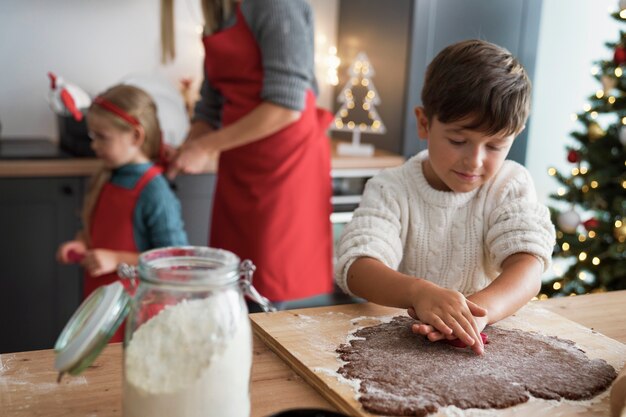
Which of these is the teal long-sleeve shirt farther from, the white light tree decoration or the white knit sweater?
the white light tree decoration

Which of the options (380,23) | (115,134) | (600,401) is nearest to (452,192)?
(600,401)

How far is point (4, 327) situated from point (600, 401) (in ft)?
6.64

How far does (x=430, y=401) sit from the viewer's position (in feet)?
2.24

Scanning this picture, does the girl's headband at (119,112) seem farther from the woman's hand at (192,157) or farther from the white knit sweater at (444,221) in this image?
the white knit sweater at (444,221)

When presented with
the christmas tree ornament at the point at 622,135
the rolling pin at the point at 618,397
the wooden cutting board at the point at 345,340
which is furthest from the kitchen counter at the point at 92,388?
the christmas tree ornament at the point at 622,135

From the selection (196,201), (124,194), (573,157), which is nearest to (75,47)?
(196,201)

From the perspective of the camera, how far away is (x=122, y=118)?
1.69 m

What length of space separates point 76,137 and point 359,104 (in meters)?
1.21

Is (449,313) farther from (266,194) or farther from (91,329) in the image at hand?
(266,194)

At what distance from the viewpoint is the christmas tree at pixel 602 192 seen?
7.77 feet

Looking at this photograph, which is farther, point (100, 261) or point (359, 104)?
point (359, 104)

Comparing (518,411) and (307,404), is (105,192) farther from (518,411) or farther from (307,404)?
(518,411)

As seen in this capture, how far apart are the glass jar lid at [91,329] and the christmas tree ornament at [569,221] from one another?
213cm

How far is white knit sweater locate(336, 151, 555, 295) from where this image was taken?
1.10 metres
